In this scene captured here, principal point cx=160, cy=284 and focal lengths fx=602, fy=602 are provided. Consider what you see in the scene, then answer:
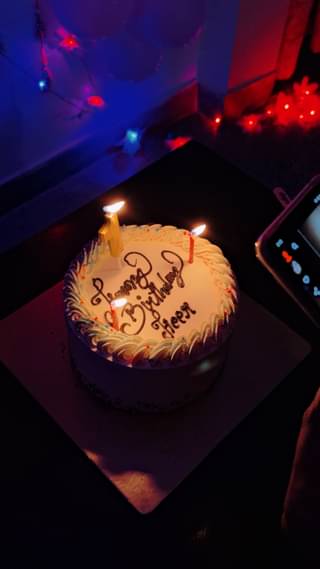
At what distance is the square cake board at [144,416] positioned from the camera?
1217 millimetres

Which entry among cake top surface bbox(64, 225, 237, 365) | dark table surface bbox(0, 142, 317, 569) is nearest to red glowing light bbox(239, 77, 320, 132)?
dark table surface bbox(0, 142, 317, 569)

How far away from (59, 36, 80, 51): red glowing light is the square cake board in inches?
29.2

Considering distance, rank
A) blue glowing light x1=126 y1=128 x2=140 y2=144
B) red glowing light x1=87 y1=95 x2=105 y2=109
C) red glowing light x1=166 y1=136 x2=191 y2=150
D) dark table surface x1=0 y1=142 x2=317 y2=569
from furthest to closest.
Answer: red glowing light x1=166 y1=136 x2=191 y2=150 → blue glowing light x1=126 y1=128 x2=140 y2=144 → red glowing light x1=87 y1=95 x2=105 y2=109 → dark table surface x1=0 y1=142 x2=317 y2=569

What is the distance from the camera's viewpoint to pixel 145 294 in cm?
125

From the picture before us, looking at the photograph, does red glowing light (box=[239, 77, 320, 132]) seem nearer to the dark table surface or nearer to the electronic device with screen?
the dark table surface

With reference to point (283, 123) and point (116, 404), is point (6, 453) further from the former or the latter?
point (283, 123)

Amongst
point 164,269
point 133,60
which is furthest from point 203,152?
point 164,269

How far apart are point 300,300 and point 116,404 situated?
0.44 m

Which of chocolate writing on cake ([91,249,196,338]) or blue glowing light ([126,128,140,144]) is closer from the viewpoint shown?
chocolate writing on cake ([91,249,196,338])

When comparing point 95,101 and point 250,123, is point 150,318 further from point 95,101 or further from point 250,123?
point 250,123

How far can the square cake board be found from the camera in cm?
122

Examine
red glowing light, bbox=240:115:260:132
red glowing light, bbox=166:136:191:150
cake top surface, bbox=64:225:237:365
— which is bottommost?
cake top surface, bbox=64:225:237:365

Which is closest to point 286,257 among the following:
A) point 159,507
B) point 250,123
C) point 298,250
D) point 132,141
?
point 298,250

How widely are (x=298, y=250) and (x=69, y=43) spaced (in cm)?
99
